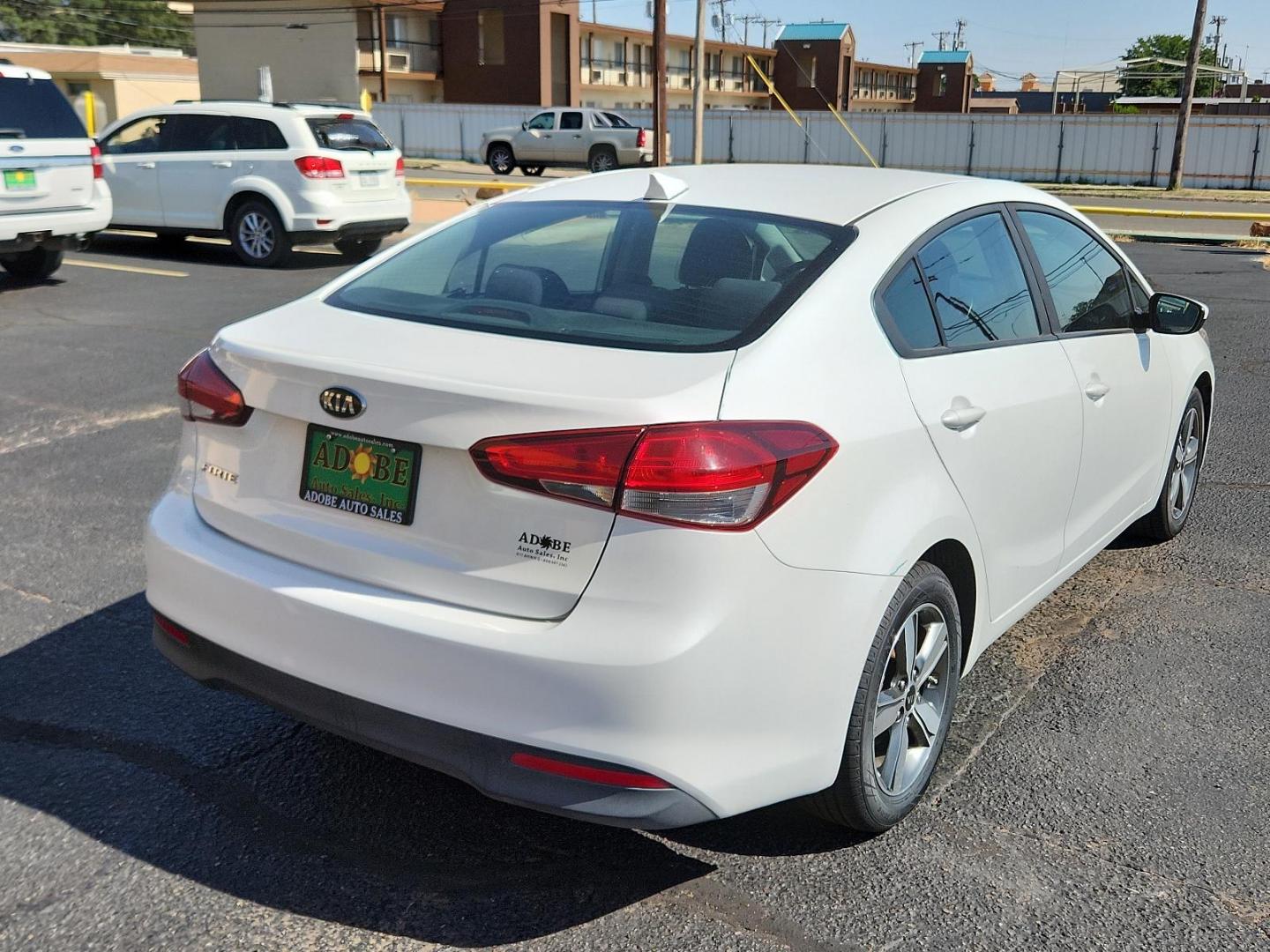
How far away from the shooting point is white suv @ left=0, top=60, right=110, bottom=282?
10945mm

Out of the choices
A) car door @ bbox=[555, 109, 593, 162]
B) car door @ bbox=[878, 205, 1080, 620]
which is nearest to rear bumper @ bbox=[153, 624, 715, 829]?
car door @ bbox=[878, 205, 1080, 620]

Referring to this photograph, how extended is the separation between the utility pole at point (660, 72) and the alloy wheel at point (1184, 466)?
24.9m

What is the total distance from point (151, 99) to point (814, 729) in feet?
217

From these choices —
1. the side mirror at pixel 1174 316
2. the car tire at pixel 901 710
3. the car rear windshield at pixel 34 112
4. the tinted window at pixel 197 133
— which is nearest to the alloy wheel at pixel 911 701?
the car tire at pixel 901 710

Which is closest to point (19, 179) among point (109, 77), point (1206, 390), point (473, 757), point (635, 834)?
point (1206, 390)

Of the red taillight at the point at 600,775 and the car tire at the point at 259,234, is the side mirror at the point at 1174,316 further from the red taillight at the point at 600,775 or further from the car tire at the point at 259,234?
the car tire at the point at 259,234

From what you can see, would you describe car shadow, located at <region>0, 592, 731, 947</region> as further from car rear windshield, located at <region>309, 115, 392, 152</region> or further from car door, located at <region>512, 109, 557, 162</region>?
car door, located at <region>512, 109, 557, 162</region>

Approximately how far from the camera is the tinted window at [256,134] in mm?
13883

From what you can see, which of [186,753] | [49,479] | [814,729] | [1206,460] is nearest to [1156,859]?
[814,729]

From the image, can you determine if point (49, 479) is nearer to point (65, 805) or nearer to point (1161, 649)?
point (65, 805)

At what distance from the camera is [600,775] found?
8.42 feet

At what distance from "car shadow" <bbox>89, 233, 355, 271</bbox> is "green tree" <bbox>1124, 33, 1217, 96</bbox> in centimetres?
8643

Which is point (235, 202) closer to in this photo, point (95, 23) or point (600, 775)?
point (600, 775)

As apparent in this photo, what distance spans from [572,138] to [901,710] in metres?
32.8
